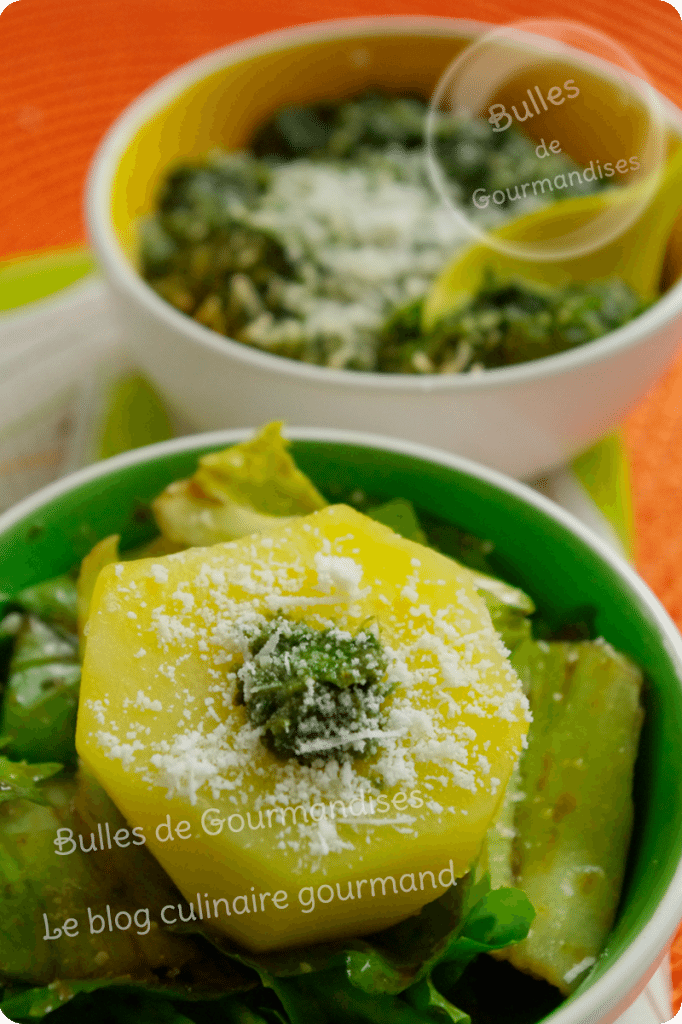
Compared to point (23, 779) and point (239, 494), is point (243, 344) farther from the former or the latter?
point (23, 779)

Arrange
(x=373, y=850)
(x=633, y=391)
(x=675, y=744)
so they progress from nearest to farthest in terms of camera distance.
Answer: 1. (x=373, y=850)
2. (x=675, y=744)
3. (x=633, y=391)

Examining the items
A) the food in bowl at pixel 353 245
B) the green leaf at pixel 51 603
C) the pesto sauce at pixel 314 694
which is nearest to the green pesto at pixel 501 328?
the food in bowl at pixel 353 245

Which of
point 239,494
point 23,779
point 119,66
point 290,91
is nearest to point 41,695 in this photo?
point 23,779

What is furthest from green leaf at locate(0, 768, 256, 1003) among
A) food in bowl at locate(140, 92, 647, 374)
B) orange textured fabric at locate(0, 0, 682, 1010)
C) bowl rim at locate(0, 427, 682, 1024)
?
orange textured fabric at locate(0, 0, 682, 1010)

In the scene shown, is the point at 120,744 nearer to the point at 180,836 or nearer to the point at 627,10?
the point at 180,836

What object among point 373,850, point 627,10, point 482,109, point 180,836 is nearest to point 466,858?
point 373,850

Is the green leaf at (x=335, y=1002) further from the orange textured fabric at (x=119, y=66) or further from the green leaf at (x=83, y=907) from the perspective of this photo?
the orange textured fabric at (x=119, y=66)

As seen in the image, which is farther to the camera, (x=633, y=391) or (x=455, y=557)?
(x=633, y=391)
